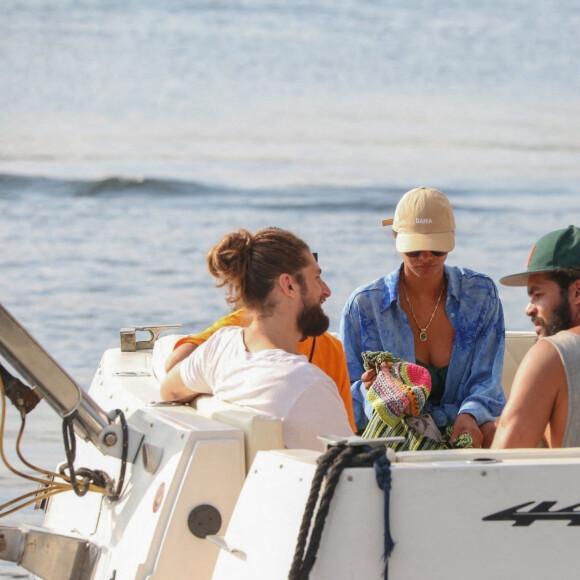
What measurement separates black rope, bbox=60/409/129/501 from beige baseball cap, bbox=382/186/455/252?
1.32 metres

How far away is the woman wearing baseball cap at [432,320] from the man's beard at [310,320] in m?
0.94

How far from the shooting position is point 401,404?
3.49m

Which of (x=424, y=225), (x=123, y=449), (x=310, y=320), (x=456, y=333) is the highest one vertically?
(x=424, y=225)

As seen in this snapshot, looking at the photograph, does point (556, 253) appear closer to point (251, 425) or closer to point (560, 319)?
point (560, 319)

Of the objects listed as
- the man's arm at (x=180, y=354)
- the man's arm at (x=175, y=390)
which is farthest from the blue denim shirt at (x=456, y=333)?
the man's arm at (x=175, y=390)

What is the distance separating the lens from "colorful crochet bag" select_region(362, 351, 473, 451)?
11.5 ft

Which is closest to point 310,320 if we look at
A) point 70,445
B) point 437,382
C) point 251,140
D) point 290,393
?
point 290,393

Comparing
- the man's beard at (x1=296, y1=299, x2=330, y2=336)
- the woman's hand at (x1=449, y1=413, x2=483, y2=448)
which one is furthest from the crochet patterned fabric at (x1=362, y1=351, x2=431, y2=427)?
the man's beard at (x1=296, y1=299, x2=330, y2=336)

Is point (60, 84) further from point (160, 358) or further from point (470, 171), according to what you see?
point (160, 358)

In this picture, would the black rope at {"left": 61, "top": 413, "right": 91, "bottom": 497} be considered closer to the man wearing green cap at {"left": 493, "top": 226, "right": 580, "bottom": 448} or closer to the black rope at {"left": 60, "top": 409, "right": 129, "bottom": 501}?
the black rope at {"left": 60, "top": 409, "right": 129, "bottom": 501}

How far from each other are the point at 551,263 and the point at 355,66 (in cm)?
1683

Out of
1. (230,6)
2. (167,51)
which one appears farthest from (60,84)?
(230,6)

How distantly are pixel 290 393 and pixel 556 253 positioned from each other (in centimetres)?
70

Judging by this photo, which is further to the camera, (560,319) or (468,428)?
(468,428)
